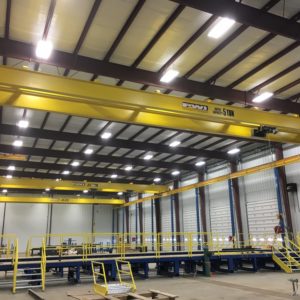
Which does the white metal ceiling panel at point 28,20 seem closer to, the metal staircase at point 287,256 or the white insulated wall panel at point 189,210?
the metal staircase at point 287,256

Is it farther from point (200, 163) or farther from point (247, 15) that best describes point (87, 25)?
point (200, 163)

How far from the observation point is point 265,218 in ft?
69.0

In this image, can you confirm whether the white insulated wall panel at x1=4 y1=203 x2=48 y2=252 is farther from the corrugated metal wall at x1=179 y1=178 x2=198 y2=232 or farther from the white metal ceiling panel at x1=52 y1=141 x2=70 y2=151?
the white metal ceiling panel at x1=52 y1=141 x2=70 y2=151

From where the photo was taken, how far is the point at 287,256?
1769 cm

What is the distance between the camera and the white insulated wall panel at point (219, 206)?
959 inches

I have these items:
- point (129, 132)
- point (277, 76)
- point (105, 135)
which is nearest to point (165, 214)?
point (129, 132)

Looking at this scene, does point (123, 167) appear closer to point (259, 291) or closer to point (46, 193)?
point (46, 193)

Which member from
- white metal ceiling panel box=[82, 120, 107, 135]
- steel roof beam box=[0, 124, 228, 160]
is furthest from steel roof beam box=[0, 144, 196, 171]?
white metal ceiling panel box=[82, 120, 107, 135]

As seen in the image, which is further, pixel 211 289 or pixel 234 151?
pixel 234 151

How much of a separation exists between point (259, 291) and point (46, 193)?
33750 millimetres

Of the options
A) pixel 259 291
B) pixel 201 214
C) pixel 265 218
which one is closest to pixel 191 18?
pixel 259 291

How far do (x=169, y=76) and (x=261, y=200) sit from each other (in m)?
13.1

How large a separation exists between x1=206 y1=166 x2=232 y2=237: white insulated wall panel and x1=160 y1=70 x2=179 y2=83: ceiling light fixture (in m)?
14.4

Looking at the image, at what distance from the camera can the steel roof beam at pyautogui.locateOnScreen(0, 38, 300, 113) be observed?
33.8 feet
